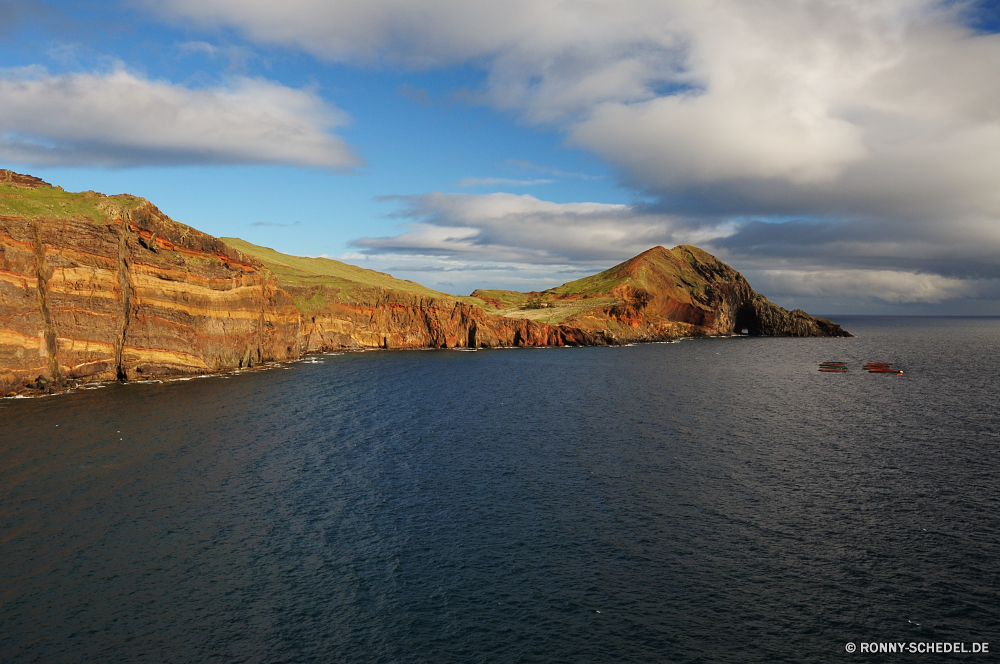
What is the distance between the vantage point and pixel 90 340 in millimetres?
85938

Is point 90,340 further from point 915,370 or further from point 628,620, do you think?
point 915,370

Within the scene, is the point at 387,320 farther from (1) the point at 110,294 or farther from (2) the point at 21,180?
(2) the point at 21,180

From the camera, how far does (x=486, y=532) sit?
124ft

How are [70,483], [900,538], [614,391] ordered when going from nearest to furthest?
1. [900,538]
2. [70,483]
3. [614,391]

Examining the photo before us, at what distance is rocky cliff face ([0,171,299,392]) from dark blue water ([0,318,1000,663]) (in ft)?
39.8

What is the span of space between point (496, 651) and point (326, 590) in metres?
10.7

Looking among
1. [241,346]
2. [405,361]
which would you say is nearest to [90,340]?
[241,346]

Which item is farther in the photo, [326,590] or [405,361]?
[405,361]

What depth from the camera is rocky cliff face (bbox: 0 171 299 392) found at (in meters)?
77.9

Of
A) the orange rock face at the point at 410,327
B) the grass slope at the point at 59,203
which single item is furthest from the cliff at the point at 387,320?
the grass slope at the point at 59,203

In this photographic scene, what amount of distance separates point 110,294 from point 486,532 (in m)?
83.4

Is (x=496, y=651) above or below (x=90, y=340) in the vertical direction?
below

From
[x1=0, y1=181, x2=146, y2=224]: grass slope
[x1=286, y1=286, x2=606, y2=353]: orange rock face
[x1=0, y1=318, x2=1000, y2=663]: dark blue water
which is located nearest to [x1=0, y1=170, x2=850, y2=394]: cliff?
[x1=0, y1=181, x2=146, y2=224]: grass slope

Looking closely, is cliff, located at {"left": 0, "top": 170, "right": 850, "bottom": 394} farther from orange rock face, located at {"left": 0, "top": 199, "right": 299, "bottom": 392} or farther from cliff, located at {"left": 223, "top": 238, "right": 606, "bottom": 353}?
cliff, located at {"left": 223, "top": 238, "right": 606, "bottom": 353}
